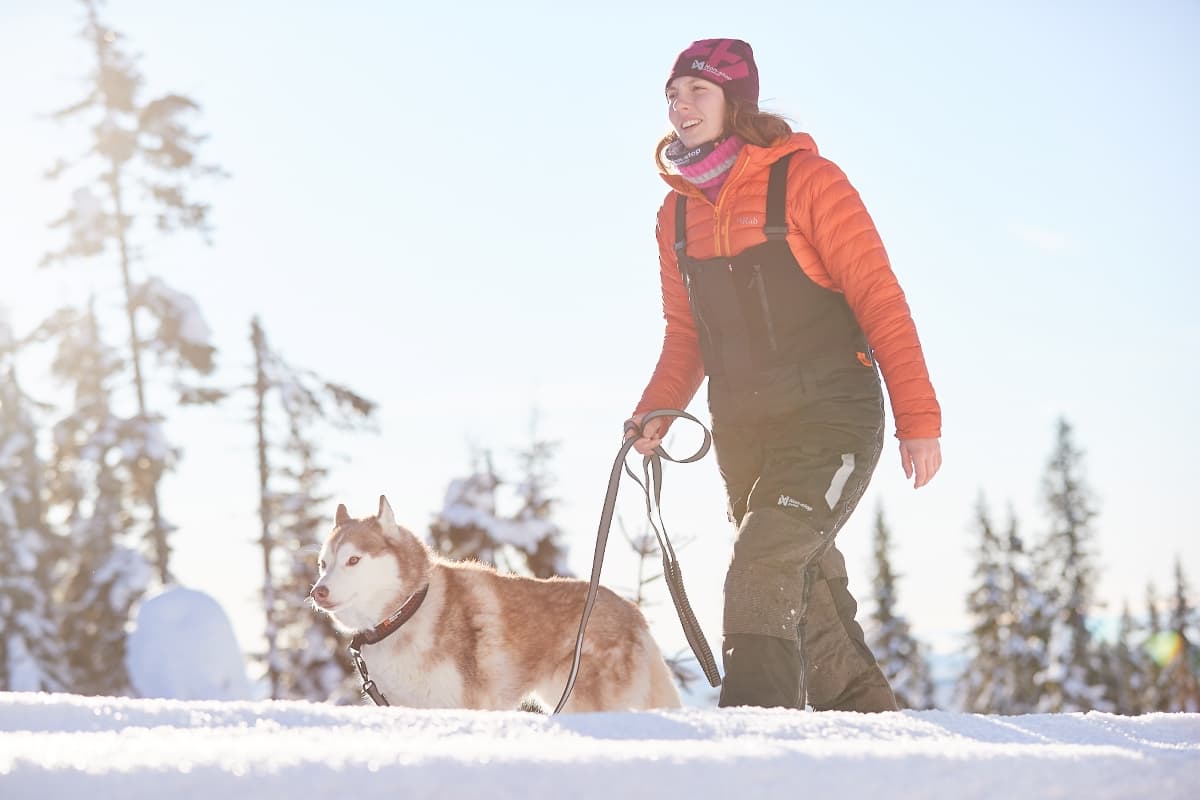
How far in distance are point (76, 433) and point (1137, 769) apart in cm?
2726

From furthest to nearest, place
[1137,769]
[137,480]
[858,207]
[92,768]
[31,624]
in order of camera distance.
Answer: [31,624]
[137,480]
[858,207]
[1137,769]
[92,768]

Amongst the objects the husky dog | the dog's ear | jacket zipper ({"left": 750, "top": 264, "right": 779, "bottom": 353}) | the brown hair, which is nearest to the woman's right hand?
jacket zipper ({"left": 750, "top": 264, "right": 779, "bottom": 353})

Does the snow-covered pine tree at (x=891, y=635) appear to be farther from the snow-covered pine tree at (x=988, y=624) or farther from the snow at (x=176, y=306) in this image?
the snow at (x=176, y=306)

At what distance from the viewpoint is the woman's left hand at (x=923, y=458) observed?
14.7 ft

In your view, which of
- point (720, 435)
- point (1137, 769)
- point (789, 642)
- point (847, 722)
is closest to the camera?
point (1137, 769)

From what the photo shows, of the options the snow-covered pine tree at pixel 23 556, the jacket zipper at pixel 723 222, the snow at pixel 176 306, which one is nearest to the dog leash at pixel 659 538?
the jacket zipper at pixel 723 222

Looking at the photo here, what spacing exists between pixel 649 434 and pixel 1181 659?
Result: 46.2 m

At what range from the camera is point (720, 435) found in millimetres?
5027

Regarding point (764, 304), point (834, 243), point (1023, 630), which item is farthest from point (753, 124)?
point (1023, 630)

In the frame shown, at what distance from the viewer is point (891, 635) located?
140ft

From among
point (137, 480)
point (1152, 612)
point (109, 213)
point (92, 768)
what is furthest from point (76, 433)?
point (1152, 612)

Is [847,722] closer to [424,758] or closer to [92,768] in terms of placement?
[424,758]

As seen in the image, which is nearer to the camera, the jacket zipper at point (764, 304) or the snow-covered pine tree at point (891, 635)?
the jacket zipper at point (764, 304)

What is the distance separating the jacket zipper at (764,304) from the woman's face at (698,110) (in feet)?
2.42
